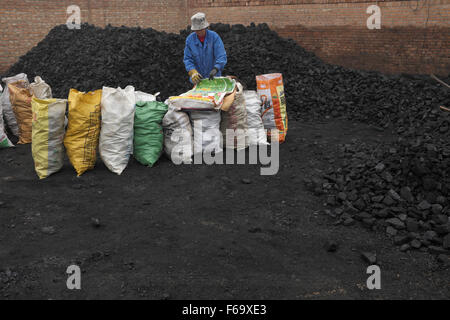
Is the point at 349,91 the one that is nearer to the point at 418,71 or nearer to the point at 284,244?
the point at 418,71

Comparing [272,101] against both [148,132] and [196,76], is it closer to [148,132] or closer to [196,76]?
[196,76]

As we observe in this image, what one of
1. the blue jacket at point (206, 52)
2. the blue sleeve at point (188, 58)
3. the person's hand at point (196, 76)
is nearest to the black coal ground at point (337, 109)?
the person's hand at point (196, 76)

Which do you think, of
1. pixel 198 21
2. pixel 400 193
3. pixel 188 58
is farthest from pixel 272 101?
pixel 400 193

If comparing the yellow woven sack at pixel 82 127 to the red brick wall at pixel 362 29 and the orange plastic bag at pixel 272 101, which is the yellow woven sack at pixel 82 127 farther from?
the red brick wall at pixel 362 29

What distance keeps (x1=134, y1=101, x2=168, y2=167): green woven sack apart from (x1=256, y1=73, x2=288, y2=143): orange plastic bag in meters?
1.41

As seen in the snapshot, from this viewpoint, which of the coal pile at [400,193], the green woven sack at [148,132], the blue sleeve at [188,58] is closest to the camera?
the coal pile at [400,193]

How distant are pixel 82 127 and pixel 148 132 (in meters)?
0.73

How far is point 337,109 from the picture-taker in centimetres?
731

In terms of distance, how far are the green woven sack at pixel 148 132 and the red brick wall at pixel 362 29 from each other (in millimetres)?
5743

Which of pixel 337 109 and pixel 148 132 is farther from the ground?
pixel 148 132

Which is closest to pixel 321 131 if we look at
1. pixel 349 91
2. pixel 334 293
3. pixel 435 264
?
pixel 349 91

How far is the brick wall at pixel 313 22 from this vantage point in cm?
788

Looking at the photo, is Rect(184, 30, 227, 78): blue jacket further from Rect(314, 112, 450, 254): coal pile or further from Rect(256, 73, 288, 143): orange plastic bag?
Rect(314, 112, 450, 254): coal pile

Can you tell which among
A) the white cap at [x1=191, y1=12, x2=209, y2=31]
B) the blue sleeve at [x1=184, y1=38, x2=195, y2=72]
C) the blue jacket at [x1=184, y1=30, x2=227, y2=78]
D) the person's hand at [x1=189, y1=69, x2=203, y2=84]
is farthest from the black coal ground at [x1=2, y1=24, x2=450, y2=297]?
the white cap at [x1=191, y1=12, x2=209, y2=31]
